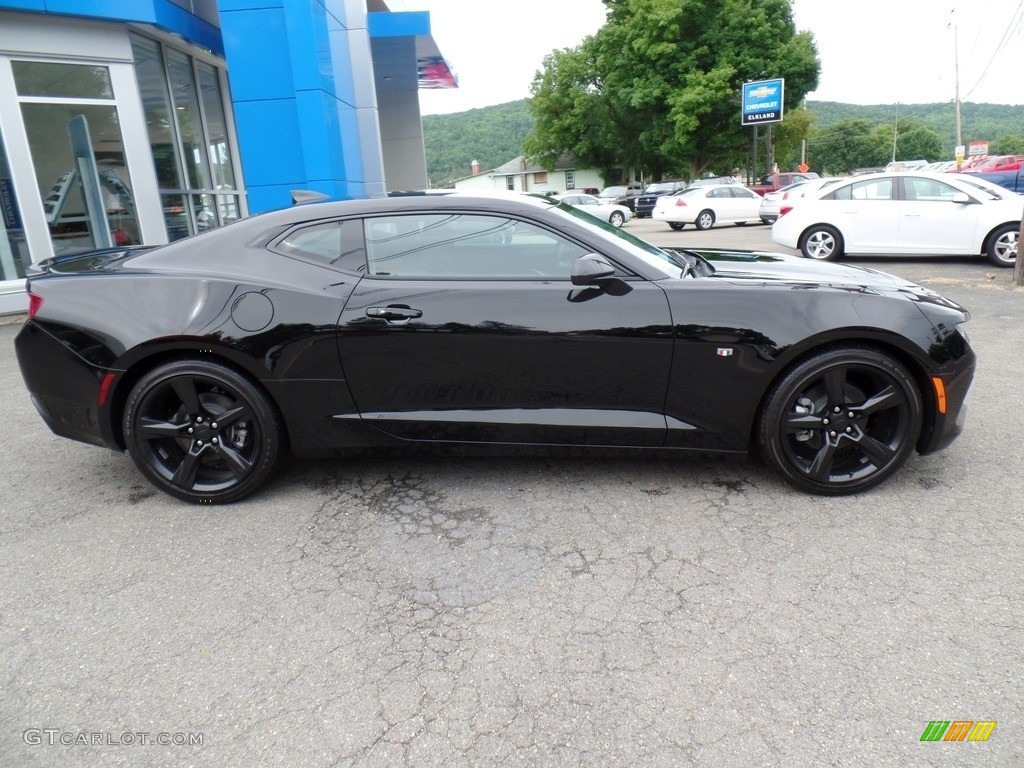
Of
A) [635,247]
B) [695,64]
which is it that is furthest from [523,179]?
[635,247]

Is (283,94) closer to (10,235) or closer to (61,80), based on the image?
(61,80)

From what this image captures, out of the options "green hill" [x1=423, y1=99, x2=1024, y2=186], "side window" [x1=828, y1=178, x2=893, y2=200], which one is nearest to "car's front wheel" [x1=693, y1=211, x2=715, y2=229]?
"side window" [x1=828, y1=178, x2=893, y2=200]

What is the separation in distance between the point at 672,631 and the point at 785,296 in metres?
1.58

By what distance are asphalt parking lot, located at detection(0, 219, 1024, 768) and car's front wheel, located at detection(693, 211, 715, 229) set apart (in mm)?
16937

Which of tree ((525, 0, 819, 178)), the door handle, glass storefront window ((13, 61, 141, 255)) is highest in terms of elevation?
tree ((525, 0, 819, 178))

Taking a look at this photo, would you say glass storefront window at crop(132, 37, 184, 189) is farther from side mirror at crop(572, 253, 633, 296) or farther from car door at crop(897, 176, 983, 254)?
car door at crop(897, 176, 983, 254)

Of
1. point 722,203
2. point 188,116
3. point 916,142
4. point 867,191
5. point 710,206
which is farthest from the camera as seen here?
point 916,142

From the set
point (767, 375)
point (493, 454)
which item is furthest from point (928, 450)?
point (493, 454)

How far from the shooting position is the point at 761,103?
33.9m

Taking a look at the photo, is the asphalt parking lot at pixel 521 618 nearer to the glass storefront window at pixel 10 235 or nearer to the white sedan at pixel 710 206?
the glass storefront window at pixel 10 235

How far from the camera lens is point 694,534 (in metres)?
2.97

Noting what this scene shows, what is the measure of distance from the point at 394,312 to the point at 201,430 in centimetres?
109

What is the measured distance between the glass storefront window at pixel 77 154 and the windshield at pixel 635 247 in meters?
8.72

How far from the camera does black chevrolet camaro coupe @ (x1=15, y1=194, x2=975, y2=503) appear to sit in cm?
313
